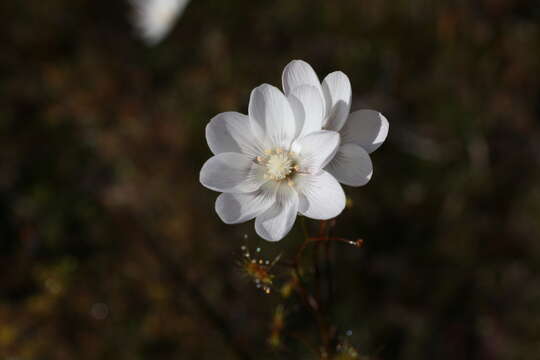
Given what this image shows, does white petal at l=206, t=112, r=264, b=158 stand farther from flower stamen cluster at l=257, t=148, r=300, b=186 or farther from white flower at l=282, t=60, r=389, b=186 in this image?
white flower at l=282, t=60, r=389, b=186

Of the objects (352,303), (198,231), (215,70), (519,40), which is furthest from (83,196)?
(519,40)

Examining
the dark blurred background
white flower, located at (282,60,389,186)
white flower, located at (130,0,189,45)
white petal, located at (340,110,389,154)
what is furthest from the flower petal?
white flower, located at (130,0,189,45)

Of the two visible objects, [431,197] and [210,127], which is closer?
[210,127]

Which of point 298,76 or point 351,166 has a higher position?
point 298,76

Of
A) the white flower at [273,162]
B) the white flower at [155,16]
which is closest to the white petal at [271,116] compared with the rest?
the white flower at [273,162]

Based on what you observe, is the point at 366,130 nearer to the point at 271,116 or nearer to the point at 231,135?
the point at 271,116

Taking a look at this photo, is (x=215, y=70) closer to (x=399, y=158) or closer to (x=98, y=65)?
(x=98, y=65)

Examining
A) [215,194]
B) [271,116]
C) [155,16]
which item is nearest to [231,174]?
[271,116]

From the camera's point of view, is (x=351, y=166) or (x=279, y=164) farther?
(x=279, y=164)
